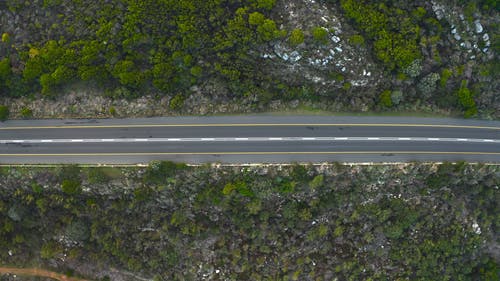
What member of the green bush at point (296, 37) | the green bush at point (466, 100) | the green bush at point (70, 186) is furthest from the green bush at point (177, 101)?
the green bush at point (466, 100)

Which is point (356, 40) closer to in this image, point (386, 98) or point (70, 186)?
point (386, 98)

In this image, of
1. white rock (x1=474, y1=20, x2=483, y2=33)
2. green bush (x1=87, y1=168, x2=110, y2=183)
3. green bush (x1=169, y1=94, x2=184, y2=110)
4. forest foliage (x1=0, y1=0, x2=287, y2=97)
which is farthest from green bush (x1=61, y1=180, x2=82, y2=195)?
white rock (x1=474, y1=20, x2=483, y2=33)

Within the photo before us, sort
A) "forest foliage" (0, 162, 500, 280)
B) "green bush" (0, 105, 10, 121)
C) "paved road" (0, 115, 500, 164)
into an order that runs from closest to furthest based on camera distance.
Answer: "forest foliage" (0, 162, 500, 280), "green bush" (0, 105, 10, 121), "paved road" (0, 115, 500, 164)

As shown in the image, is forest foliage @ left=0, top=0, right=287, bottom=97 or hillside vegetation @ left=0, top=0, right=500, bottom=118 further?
hillside vegetation @ left=0, top=0, right=500, bottom=118

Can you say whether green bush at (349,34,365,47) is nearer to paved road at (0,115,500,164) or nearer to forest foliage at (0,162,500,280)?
paved road at (0,115,500,164)

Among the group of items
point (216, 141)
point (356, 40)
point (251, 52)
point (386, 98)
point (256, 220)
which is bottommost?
point (256, 220)

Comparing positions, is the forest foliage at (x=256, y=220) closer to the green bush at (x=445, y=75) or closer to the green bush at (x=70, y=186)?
the green bush at (x=70, y=186)

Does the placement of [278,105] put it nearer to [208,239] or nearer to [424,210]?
[208,239]

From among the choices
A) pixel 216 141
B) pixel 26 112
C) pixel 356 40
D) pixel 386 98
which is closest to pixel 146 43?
pixel 216 141

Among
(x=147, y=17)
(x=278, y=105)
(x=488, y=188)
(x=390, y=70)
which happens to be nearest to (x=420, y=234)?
(x=488, y=188)
